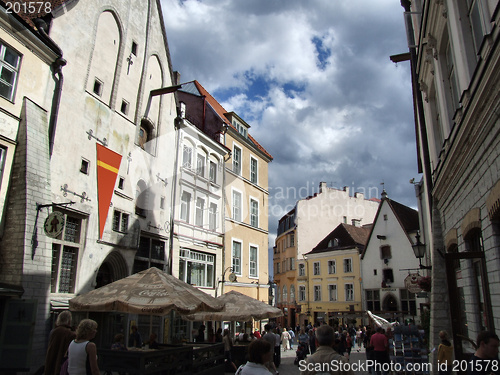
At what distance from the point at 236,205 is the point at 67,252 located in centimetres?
1361

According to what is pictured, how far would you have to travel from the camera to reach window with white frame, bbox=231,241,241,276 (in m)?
24.3

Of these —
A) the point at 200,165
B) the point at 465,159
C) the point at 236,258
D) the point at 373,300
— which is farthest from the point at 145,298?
the point at 373,300

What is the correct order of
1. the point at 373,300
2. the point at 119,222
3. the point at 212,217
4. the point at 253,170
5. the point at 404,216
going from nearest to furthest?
the point at 119,222
the point at 212,217
the point at 253,170
the point at 373,300
the point at 404,216

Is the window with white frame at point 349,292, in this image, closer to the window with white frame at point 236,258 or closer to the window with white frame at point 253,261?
the window with white frame at point 253,261

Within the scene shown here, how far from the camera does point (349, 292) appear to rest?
39.4m

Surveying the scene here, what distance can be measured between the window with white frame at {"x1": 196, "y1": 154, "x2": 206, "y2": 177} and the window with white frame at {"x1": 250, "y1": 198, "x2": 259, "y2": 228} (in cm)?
594

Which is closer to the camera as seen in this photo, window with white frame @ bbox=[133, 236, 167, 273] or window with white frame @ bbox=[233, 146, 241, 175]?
window with white frame @ bbox=[133, 236, 167, 273]

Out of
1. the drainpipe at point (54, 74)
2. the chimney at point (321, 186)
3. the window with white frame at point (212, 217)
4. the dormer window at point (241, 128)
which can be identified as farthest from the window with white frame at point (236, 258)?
the chimney at point (321, 186)

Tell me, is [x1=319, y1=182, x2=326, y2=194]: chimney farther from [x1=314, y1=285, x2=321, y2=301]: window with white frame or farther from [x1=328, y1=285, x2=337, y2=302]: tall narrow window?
[x1=328, y1=285, x2=337, y2=302]: tall narrow window

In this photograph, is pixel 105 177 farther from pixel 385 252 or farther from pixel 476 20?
pixel 385 252

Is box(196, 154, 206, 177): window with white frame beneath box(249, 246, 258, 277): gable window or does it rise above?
above

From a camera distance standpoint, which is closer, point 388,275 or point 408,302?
point 408,302

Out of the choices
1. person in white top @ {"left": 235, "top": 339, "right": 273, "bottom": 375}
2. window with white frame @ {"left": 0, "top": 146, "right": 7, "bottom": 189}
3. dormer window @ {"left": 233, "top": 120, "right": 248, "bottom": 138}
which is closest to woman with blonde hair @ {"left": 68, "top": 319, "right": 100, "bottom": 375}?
person in white top @ {"left": 235, "top": 339, "right": 273, "bottom": 375}

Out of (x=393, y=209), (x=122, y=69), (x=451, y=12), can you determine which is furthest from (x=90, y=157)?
(x=393, y=209)
